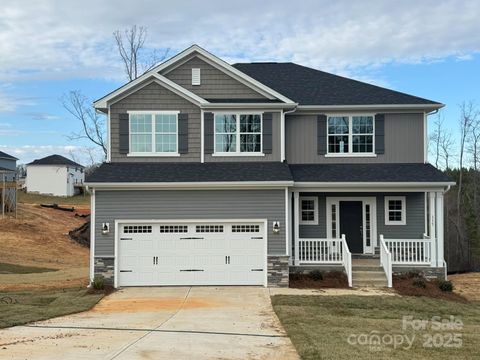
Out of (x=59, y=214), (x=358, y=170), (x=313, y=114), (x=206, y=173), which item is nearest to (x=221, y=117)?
(x=206, y=173)

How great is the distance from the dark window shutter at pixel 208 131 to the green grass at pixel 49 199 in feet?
139

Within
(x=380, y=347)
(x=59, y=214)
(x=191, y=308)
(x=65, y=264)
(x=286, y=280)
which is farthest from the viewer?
(x=59, y=214)

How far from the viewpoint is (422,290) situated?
16734 mm

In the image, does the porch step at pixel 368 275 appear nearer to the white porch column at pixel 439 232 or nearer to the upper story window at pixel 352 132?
the white porch column at pixel 439 232

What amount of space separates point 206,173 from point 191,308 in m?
5.32

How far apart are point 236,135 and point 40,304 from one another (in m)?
8.25

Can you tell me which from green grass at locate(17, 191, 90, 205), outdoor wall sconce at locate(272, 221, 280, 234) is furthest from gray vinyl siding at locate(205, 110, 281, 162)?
green grass at locate(17, 191, 90, 205)

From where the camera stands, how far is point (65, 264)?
29.3 m

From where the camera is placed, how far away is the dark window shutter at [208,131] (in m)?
18.9

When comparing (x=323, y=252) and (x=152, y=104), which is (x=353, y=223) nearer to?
(x=323, y=252)

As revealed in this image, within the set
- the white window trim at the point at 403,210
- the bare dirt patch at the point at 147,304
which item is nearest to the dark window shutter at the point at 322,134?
the white window trim at the point at 403,210

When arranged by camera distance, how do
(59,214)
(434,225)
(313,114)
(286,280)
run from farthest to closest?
(59,214) < (313,114) < (434,225) < (286,280)

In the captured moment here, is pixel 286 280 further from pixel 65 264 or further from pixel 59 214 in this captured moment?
pixel 59 214

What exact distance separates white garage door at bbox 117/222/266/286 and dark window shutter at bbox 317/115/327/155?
13.9 ft
